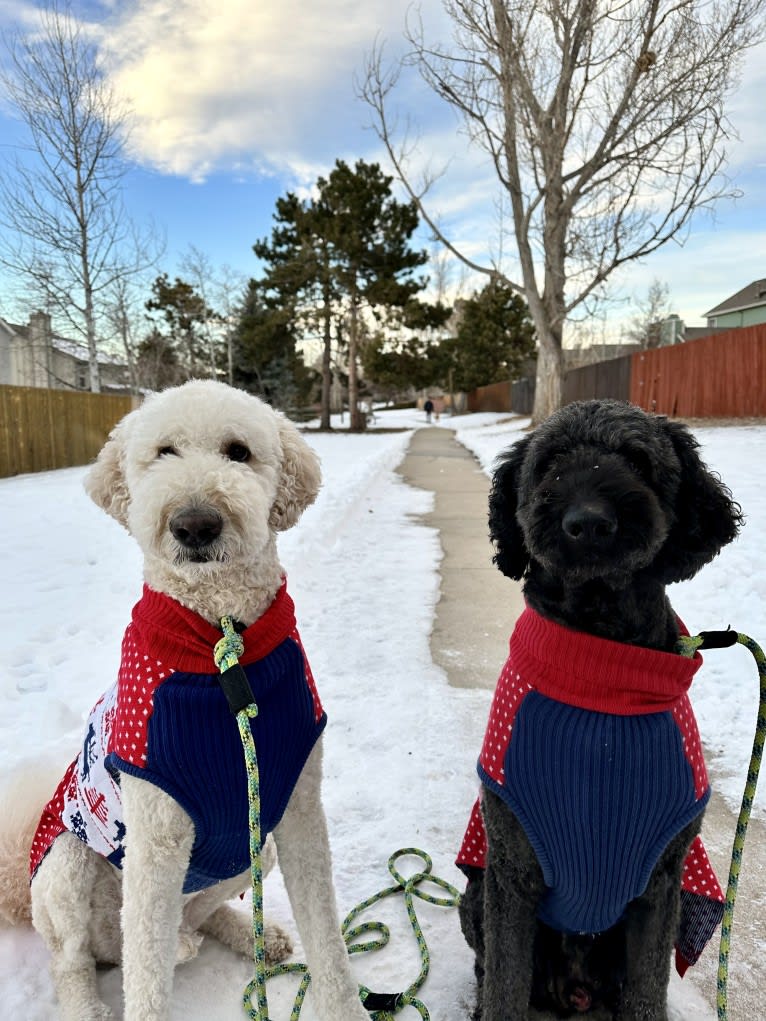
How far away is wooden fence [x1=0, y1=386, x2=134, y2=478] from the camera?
13023 mm

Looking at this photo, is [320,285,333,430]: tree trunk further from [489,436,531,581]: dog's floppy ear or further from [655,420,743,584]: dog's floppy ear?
[655,420,743,584]: dog's floppy ear

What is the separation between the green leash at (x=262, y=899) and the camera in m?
1.45

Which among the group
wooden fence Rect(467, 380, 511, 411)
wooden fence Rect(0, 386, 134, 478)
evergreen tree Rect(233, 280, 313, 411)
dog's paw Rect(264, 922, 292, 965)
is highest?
evergreen tree Rect(233, 280, 313, 411)

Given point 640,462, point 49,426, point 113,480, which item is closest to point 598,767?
point 640,462

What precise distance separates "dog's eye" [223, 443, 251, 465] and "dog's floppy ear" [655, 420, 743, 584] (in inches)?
43.8

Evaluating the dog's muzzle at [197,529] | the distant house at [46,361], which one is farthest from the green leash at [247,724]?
the distant house at [46,361]

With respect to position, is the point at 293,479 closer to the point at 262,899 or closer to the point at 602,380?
the point at 262,899

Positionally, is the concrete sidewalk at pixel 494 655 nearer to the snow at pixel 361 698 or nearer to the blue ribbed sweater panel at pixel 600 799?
the snow at pixel 361 698

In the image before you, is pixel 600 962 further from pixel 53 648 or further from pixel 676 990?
pixel 53 648

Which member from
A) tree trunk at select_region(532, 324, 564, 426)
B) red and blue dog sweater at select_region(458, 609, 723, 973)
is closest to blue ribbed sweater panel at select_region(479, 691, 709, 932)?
red and blue dog sweater at select_region(458, 609, 723, 973)

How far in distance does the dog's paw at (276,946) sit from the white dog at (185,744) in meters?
0.23

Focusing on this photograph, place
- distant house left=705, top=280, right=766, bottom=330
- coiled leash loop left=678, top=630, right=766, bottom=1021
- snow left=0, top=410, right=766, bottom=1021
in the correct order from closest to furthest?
coiled leash loop left=678, top=630, right=766, bottom=1021
snow left=0, top=410, right=766, bottom=1021
distant house left=705, top=280, right=766, bottom=330

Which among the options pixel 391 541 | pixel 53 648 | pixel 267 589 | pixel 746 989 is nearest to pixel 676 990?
pixel 746 989

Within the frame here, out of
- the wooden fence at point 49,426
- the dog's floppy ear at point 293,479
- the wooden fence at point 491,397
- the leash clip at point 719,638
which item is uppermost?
the wooden fence at point 491,397
